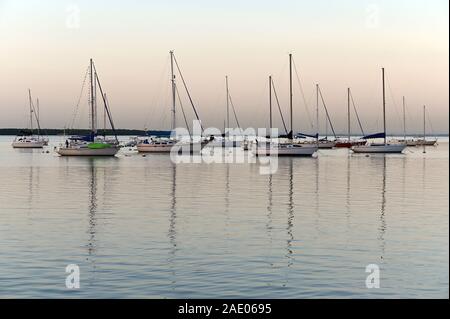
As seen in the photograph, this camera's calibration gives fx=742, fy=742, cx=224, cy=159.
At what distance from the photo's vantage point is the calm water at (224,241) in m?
16.9

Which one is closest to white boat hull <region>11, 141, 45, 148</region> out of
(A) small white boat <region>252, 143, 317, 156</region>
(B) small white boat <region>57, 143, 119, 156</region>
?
(B) small white boat <region>57, 143, 119, 156</region>

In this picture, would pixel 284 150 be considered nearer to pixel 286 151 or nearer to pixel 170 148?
pixel 286 151

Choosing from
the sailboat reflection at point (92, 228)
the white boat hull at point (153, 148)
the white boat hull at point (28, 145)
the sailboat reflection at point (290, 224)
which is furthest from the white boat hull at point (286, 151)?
Answer: the white boat hull at point (28, 145)

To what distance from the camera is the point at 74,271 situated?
59.4 feet

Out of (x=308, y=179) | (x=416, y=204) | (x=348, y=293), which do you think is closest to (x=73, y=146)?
(x=308, y=179)

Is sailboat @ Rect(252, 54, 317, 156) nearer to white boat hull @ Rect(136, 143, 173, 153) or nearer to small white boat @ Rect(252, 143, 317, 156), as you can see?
small white boat @ Rect(252, 143, 317, 156)

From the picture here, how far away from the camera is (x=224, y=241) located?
902 inches

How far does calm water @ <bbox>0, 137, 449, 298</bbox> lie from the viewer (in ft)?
55.5

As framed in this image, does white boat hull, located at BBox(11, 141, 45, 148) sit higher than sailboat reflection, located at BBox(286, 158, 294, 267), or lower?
higher

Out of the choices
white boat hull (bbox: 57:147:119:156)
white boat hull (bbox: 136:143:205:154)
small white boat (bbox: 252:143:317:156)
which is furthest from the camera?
white boat hull (bbox: 136:143:205:154)

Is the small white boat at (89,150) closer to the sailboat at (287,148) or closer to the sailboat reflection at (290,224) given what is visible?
the sailboat at (287,148)

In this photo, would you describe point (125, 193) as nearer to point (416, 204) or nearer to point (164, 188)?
point (164, 188)

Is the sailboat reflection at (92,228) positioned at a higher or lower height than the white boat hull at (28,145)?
lower

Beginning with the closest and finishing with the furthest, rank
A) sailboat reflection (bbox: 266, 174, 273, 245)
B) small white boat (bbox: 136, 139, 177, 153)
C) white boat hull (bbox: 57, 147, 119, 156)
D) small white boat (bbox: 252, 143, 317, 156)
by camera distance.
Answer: sailboat reflection (bbox: 266, 174, 273, 245)
white boat hull (bbox: 57, 147, 119, 156)
small white boat (bbox: 252, 143, 317, 156)
small white boat (bbox: 136, 139, 177, 153)
